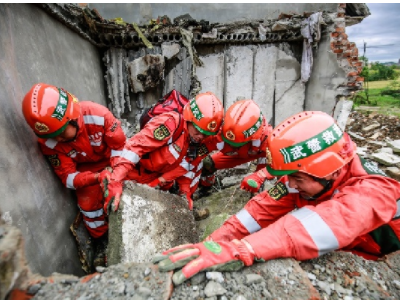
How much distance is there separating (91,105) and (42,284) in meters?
2.10

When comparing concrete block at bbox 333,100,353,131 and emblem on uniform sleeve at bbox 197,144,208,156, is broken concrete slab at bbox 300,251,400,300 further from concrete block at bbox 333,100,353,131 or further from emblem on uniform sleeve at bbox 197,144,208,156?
concrete block at bbox 333,100,353,131

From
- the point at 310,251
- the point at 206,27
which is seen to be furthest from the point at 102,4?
the point at 310,251

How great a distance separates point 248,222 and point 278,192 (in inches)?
14.8

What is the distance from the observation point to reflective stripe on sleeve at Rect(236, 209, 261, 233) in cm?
203

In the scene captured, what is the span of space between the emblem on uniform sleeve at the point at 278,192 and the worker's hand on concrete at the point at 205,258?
2.86 ft

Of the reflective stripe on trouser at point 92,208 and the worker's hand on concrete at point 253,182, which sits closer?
the reflective stripe on trouser at point 92,208

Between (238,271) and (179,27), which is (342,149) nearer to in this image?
(238,271)

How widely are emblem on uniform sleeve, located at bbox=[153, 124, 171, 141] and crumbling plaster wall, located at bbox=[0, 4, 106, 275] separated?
3.84ft

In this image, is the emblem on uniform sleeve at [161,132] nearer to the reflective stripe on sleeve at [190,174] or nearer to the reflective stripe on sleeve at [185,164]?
the reflective stripe on sleeve at [185,164]

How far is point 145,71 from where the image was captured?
4.56 meters

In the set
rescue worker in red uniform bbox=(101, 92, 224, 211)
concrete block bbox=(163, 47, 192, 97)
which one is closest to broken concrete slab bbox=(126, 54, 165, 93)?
concrete block bbox=(163, 47, 192, 97)

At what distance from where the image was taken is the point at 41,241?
2.15m

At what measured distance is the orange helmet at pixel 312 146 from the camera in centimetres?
155

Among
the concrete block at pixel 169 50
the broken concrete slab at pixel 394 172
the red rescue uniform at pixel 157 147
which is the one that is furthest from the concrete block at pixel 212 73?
the broken concrete slab at pixel 394 172
